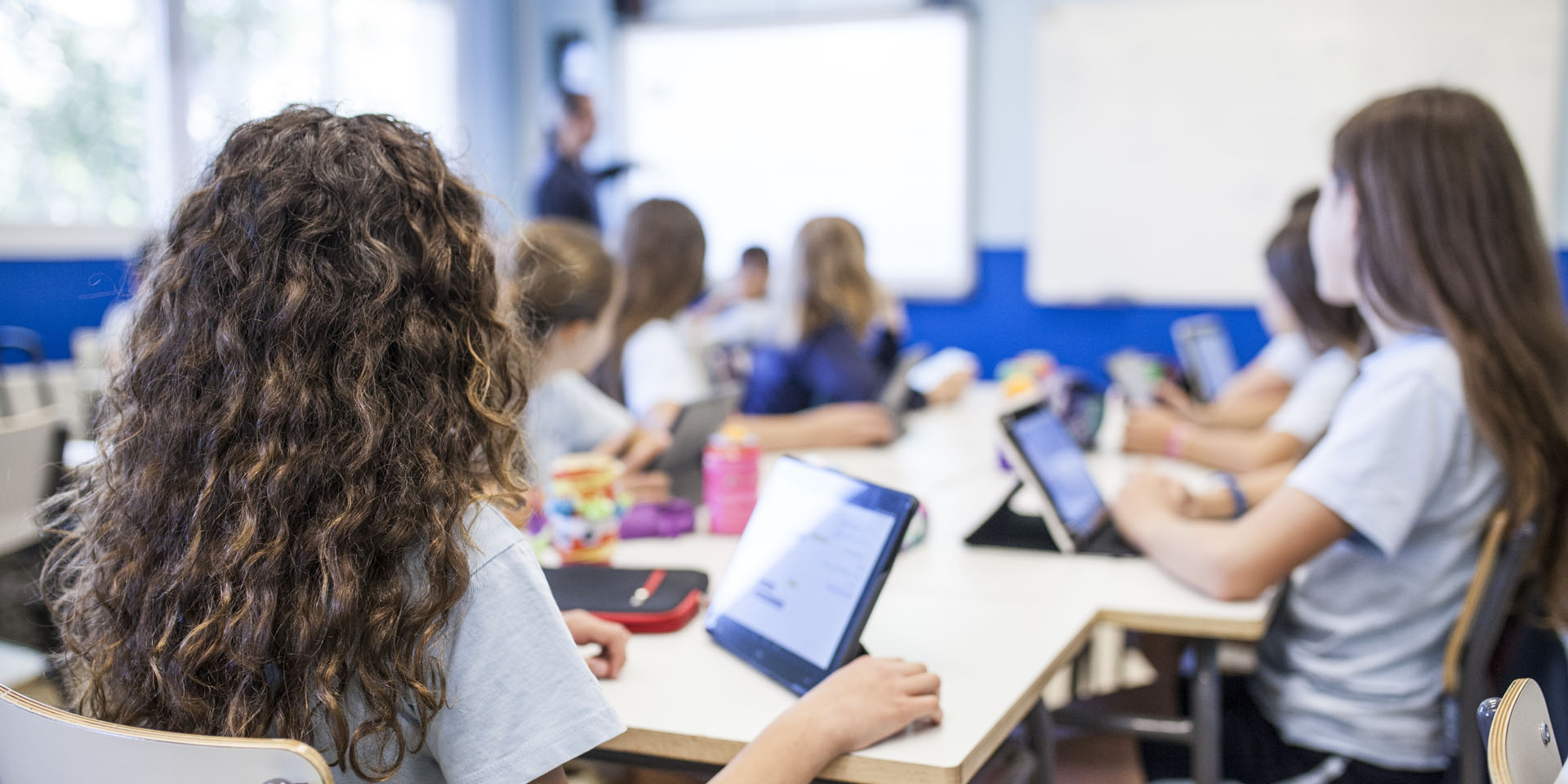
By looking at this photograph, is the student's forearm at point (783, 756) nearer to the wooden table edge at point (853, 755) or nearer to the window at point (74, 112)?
the wooden table edge at point (853, 755)

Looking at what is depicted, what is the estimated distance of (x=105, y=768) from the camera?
0.69m

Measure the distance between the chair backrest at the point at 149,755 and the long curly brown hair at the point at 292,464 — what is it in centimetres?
9

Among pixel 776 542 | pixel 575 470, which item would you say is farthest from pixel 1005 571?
pixel 575 470

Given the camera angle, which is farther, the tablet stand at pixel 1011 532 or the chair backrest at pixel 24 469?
the chair backrest at pixel 24 469

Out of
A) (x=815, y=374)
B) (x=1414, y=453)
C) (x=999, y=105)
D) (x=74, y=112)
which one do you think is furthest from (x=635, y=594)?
(x=999, y=105)

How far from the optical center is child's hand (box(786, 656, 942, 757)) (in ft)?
3.19

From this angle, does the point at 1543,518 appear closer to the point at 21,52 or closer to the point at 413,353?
the point at 413,353

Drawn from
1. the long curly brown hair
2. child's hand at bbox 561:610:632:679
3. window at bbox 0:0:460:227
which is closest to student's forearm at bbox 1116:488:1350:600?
child's hand at bbox 561:610:632:679

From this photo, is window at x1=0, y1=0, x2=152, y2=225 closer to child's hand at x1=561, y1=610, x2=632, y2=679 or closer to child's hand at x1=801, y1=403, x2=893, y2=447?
child's hand at x1=801, y1=403, x2=893, y2=447

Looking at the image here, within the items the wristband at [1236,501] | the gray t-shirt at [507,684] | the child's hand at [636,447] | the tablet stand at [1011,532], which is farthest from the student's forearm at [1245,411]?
the gray t-shirt at [507,684]

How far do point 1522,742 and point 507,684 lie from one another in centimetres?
68

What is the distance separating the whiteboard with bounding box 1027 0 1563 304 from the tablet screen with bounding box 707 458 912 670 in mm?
4155

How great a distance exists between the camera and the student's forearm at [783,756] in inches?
36.4

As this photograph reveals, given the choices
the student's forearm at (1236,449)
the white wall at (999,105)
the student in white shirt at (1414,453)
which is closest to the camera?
the student in white shirt at (1414,453)
